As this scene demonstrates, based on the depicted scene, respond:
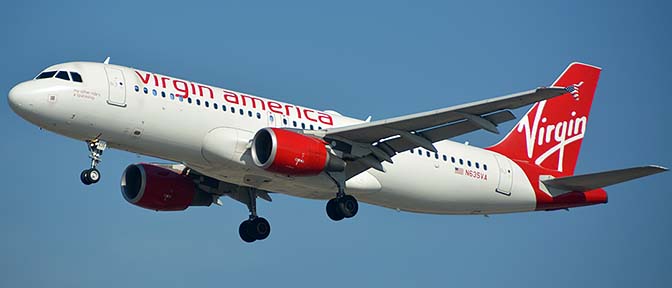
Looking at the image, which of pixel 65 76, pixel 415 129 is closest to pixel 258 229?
pixel 415 129

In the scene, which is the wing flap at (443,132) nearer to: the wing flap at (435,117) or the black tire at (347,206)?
the wing flap at (435,117)

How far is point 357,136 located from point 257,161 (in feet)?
11.1

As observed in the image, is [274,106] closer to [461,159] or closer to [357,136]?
[357,136]

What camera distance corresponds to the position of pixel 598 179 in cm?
4197

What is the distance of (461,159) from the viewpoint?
42.7m

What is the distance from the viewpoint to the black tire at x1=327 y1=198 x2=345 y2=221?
3931 cm

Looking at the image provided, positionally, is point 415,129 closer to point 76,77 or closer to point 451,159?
point 451,159

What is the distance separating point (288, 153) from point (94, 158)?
568cm

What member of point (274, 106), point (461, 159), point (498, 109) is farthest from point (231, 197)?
point (498, 109)

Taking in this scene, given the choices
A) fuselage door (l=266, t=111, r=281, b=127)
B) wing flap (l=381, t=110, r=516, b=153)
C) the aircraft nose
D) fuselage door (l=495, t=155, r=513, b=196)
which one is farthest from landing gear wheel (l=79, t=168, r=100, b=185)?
fuselage door (l=495, t=155, r=513, b=196)

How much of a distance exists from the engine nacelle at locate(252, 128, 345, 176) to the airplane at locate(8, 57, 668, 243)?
42 millimetres

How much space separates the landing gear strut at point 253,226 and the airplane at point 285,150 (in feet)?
0.11

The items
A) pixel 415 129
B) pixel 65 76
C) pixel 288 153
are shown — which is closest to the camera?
pixel 65 76

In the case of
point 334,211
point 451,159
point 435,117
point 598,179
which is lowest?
point 334,211
